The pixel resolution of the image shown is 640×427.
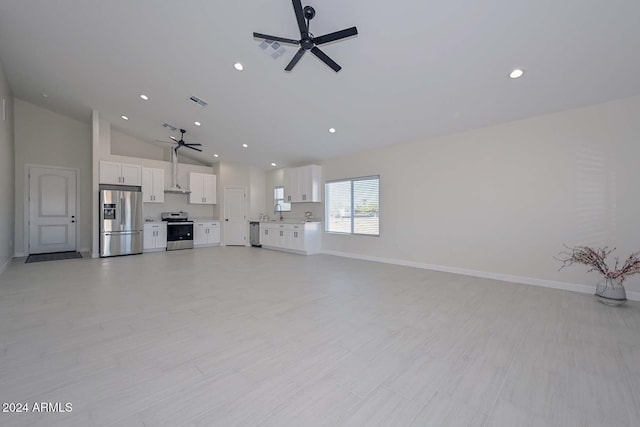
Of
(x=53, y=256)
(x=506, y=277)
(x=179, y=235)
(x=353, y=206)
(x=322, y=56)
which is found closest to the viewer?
(x=322, y=56)

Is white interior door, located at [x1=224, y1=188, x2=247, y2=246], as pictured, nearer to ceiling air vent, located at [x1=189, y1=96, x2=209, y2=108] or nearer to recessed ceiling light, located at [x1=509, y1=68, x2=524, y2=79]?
ceiling air vent, located at [x1=189, y1=96, x2=209, y2=108]

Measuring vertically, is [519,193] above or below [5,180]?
below

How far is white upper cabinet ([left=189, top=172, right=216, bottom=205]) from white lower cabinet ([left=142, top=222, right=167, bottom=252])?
4.26ft

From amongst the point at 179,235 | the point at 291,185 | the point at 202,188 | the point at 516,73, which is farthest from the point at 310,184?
the point at 516,73

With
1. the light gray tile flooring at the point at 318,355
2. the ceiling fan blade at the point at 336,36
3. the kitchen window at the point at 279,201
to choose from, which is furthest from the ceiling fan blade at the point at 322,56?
the kitchen window at the point at 279,201

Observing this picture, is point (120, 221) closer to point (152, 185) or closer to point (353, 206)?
point (152, 185)

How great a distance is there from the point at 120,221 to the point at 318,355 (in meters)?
7.07

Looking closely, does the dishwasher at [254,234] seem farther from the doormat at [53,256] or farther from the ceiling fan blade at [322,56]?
the ceiling fan blade at [322,56]

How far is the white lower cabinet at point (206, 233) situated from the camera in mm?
8645

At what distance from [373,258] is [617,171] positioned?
4.21 m

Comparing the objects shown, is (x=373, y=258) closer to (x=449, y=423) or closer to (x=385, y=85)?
(x=385, y=85)

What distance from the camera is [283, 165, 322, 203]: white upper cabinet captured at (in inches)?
293

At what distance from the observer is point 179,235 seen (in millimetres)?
8258

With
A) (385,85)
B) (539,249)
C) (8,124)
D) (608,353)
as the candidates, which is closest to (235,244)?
(8,124)
